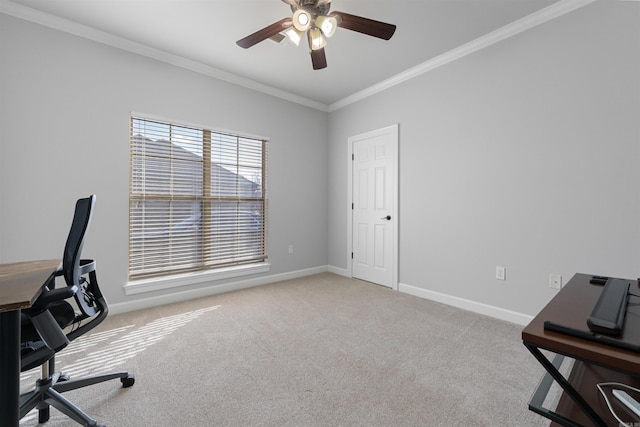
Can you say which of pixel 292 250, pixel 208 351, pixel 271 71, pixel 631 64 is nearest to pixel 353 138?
pixel 271 71

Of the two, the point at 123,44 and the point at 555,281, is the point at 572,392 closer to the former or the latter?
the point at 555,281

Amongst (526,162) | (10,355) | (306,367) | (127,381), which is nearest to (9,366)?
(10,355)

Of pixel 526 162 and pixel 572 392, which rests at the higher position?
pixel 526 162

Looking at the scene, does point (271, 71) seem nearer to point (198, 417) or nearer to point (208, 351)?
point (208, 351)

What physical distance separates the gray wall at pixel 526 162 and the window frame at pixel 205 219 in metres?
1.92

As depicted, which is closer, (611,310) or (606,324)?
(606,324)

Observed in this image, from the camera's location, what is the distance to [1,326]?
40.3 inches

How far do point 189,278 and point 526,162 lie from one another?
3.74 meters

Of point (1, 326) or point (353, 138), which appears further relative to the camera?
point (353, 138)

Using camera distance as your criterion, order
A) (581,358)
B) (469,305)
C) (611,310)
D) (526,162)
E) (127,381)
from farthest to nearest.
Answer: (469,305) → (526,162) → (127,381) → (611,310) → (581,358)

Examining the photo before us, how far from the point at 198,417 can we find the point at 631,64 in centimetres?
369

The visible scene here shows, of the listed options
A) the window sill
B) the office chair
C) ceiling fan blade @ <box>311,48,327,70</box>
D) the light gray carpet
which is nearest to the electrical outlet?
the light gray carpet

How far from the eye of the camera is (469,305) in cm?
292

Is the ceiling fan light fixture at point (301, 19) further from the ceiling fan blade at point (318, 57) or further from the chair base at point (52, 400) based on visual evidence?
the chair base at point (52, 400)
